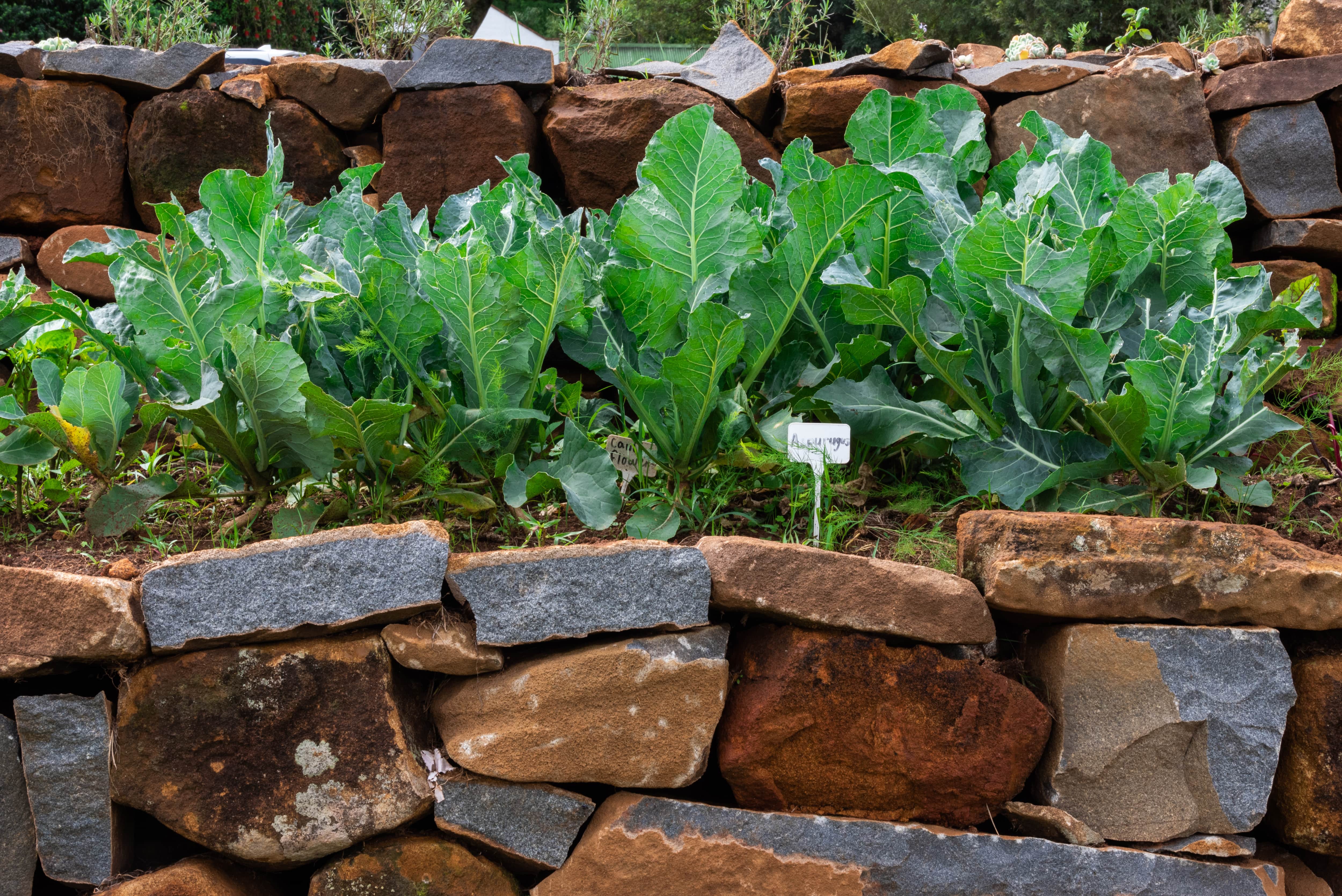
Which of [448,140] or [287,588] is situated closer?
[287,588]

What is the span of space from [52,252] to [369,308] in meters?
1.60

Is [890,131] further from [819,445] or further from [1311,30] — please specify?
[1311,30]

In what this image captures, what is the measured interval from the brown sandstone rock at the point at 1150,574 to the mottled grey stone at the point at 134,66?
8.36ft

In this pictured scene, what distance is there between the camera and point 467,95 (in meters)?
2.75

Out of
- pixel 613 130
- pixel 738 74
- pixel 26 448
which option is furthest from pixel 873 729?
pixel 738 74

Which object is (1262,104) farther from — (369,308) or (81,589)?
(81,589)

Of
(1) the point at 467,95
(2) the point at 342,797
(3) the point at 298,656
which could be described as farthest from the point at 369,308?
(1) the point at 467,95

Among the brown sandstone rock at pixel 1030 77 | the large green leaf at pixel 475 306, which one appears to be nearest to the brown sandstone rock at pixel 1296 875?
the large green leaf at pixel 475 306

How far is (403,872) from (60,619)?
635 mm

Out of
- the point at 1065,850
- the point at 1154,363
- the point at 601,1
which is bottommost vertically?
the point at 1065,850

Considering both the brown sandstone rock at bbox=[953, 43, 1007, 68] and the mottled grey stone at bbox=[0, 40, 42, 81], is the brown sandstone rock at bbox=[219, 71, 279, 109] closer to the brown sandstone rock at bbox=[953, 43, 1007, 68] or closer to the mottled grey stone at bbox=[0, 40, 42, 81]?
the mottled grey stone at bbox=[0, 40, 42, 81]

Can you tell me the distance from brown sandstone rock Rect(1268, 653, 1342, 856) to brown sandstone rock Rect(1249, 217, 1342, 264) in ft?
5.04

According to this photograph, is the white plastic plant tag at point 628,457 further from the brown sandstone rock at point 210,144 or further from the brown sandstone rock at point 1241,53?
the brown sandstone rock at point 1241,53

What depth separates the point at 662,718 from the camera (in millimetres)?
1534
